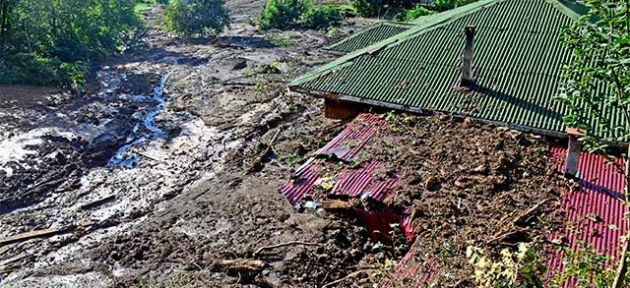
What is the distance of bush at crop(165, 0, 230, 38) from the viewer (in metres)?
40.4

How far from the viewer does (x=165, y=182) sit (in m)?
17.7

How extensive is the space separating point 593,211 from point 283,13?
38219mm

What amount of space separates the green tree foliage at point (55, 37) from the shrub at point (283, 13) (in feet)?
39.0

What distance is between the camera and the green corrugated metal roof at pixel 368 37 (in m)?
19.9

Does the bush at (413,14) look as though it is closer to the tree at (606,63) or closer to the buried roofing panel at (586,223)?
the buried roofing panel at (586,223)

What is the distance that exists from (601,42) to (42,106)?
23594 mm

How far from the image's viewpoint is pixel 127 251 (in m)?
12.6

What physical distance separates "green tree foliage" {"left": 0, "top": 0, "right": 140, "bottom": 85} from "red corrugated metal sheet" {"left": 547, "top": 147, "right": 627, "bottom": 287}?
2395cm

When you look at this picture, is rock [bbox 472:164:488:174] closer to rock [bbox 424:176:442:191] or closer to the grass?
rock [bbox 424:176:442:191]

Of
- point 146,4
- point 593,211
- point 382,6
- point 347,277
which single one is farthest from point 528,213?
point 146,4

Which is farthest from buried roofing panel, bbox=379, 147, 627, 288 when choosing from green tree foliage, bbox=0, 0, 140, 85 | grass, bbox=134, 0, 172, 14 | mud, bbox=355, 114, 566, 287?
grass, bbox=134, 0, 172, 14

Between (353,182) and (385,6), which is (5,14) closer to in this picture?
(353,182)

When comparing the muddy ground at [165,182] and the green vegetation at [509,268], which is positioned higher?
the green vegetation at [509,268]

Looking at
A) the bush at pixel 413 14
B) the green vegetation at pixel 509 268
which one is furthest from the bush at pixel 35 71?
the green vegetation at pixel 509 268
